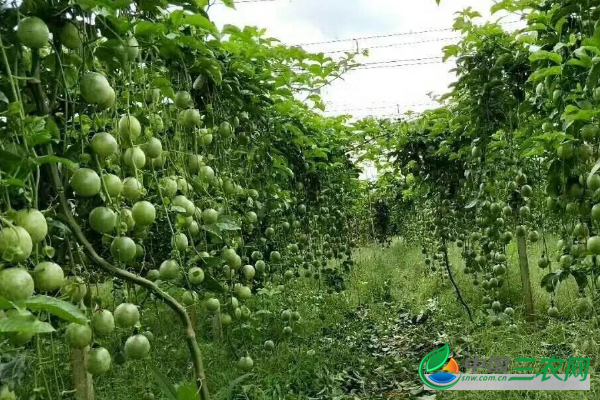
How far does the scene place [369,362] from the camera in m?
4.23

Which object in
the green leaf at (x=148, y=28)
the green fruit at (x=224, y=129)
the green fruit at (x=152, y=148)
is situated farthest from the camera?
the green fruit at (x=224, y=129)

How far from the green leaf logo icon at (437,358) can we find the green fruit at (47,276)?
11.9ft

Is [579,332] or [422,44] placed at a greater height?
[422,44]

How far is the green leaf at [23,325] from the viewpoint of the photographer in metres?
0.55

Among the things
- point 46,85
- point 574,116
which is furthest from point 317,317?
point 46,85

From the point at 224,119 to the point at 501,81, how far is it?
1.66 m

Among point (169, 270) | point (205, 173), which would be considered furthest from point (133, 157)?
point (205, 173)

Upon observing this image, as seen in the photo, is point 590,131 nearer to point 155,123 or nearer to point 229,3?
point 229,3

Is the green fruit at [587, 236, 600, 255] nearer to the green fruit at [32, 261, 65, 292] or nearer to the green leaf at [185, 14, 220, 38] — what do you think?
the green leaf at [185, 14, 220, 38]

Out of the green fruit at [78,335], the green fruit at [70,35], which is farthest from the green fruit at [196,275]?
the green fruit at [70,35]

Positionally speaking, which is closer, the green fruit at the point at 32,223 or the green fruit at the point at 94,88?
the green fruit at the point at 32,223

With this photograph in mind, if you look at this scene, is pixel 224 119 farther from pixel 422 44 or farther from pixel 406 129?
pixel 422 44

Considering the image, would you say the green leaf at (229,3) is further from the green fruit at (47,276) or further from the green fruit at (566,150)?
the green fruit at (566,150)

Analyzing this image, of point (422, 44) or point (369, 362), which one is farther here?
point (422, 44)
